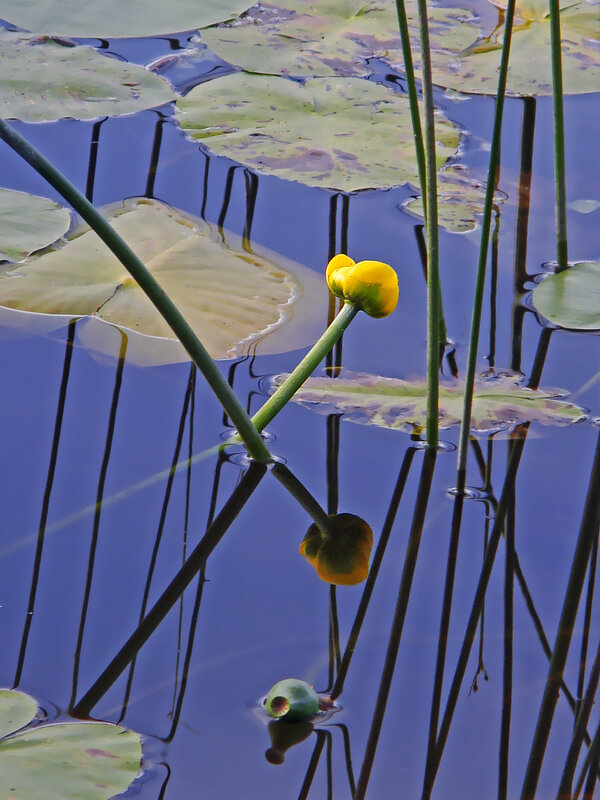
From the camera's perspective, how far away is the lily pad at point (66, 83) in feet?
7.13

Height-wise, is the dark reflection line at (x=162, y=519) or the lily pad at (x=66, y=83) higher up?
the lily pad at (x=66, y=83)

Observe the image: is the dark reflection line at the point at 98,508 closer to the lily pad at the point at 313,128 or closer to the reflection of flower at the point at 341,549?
the reflection of flower at the point at 341,549

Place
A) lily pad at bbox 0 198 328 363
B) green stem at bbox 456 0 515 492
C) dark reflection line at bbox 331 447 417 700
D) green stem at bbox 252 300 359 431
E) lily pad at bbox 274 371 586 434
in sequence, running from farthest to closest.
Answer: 1. lily pad at bbox 0 198 328 363
2. lily pad at bbox 274 371 586 434
3. green stem at bbox 252 300 359 431
4. green stem at bbox 456 0 515 492
5. dark reflection line at bbox 331 447 417 700

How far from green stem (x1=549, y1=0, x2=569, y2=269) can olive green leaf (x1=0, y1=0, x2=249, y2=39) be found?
4.00 ft

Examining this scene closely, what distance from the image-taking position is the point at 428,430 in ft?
4.53

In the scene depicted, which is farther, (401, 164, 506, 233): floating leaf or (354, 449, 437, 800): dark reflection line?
(401, 164, 506, 233): floating leaf

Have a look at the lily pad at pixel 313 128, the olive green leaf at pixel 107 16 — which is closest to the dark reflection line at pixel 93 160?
the lily pad at pixel 313 128

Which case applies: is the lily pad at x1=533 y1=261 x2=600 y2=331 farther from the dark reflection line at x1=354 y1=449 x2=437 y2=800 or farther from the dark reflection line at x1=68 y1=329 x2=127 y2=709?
the dark reflection line at x1=68 y1=329 x2=127 y2=709

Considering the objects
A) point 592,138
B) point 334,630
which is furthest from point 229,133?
point 334,630

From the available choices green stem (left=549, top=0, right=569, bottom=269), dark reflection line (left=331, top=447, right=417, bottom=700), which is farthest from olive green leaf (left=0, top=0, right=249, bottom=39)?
dark reflection line (left=331, top=447, right=417, bottom=700)

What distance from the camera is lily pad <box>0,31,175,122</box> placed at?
2.17 m

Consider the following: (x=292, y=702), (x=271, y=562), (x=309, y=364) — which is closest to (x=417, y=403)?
(x=309, y=364)

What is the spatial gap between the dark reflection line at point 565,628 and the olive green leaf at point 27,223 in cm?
106

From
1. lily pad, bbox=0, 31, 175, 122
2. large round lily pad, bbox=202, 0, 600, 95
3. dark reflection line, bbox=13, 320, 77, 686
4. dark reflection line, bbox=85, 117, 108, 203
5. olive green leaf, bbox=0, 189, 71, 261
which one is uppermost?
large round lily pad, bbox=202, 0, 600, 95
